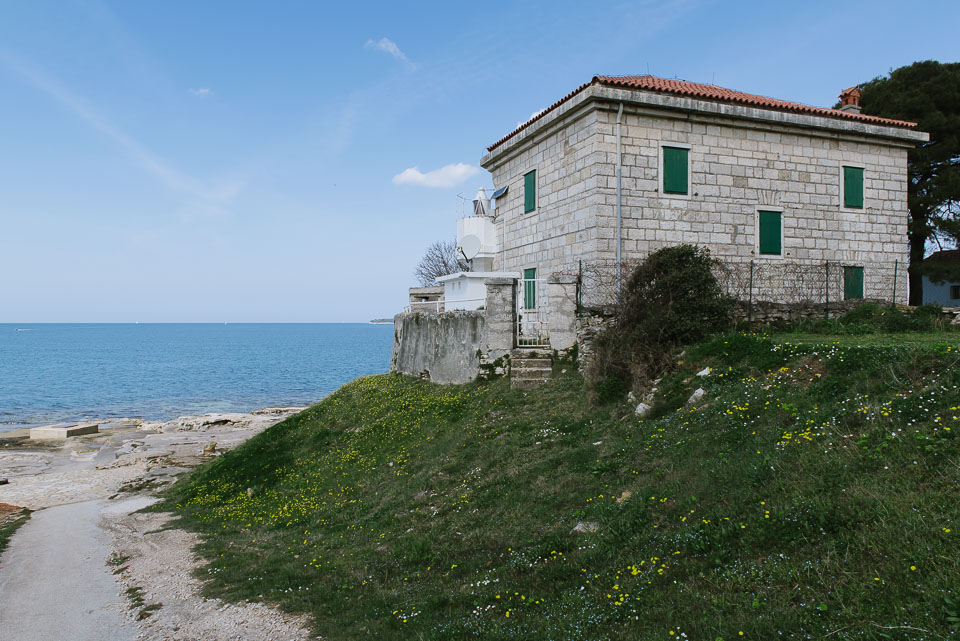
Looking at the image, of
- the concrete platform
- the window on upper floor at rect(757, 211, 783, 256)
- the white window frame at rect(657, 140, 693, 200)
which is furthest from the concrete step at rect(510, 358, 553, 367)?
the concrete platform

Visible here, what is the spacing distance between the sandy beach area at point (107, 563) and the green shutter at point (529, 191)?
13.7 m

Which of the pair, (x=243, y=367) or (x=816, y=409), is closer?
(x=816, y=409)

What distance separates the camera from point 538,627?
550 centimetres

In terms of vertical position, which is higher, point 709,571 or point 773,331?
point 773,331

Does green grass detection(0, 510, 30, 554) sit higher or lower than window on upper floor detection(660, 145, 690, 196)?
lower

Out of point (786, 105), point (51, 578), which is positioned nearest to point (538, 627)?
point (51, 578)

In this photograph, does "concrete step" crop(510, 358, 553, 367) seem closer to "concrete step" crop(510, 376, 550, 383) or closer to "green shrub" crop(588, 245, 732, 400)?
"concrete step" crop(510, 376, 550, 383)

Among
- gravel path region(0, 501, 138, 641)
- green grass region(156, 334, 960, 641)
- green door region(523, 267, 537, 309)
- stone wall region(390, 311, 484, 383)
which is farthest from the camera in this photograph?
green door region(523, 267, 537, 309)

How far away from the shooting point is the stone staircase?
15383 millimetres

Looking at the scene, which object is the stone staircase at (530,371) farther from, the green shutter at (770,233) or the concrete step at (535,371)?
the green shutter at (770,233)

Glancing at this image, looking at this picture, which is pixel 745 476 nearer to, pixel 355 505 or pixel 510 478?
pixel 510 478

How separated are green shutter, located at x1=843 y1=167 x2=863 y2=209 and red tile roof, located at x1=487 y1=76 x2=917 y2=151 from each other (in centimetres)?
163

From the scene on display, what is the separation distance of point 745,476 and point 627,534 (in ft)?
4.93

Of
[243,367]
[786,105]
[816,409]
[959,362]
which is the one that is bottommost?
[243,367]
